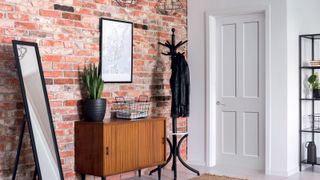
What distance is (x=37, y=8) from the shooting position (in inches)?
181

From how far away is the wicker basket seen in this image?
523 centimetres

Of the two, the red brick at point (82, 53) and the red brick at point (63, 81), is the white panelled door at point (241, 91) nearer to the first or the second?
the red brick at point (82, 53)

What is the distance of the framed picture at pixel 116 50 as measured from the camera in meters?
5.31

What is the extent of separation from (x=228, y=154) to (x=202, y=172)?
0.61 meters

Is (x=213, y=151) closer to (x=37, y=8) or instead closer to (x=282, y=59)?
(x=282, y=59)

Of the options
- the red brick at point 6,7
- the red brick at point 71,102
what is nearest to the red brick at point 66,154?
the red brick at point 71,102

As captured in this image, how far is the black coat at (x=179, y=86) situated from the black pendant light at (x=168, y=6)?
2.50ft

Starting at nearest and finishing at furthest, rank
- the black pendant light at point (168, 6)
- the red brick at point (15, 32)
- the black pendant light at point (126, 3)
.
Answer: the red brick at point (15, 32) → the black pendant light at point (126, 3) → the black pendant light at point (168, 6)

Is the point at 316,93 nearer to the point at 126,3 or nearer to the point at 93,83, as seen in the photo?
the point at 126,3

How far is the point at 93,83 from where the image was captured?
4.91m

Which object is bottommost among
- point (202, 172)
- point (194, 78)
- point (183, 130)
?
point (202, 172)

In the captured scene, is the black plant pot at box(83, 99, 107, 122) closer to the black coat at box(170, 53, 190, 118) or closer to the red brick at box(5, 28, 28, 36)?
the red brick at box(5, 28, 28, 36)

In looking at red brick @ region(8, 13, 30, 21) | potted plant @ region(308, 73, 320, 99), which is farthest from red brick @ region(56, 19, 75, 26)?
potted plant @ region(308, 73, 320, 99)

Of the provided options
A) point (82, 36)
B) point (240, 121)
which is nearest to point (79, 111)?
point (82, 36)
